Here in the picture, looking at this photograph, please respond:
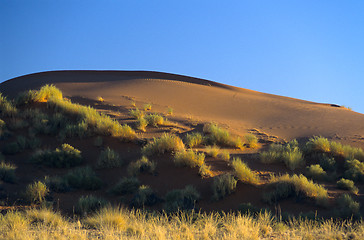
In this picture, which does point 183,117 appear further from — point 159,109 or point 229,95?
point 229,95

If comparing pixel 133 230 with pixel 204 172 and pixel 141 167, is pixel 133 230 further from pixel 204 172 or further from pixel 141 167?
pixel 141 167

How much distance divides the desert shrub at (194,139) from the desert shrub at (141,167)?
8.91 ft

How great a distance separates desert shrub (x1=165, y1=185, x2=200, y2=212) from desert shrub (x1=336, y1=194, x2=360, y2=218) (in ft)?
14.7

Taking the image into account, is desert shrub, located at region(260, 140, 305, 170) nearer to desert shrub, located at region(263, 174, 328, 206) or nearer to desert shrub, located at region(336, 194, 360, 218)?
desert shrub, located at region(263, 174, 328, 206)

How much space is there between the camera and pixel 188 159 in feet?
46.8

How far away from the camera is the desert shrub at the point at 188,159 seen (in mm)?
14177

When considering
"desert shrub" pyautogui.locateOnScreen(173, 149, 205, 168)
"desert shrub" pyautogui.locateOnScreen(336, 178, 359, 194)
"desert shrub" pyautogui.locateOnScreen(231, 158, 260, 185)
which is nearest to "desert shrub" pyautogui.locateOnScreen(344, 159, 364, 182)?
"desert shrub" pyautogui.locateOnScreen(336, 178, 359, 194)

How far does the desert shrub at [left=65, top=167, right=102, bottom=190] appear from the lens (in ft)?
43.5

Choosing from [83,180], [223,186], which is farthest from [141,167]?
[223,186]

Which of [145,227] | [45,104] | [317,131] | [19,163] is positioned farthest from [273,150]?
[45,104]

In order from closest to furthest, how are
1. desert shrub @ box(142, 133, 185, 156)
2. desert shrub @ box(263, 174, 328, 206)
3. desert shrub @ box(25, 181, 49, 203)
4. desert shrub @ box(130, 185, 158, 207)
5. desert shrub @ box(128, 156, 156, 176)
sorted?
desert shrub @ box(25, 181, 49, 203)
desert shrub @ box(130, 185, 158, 207)
desert shrub @ box(263, 174, 328, 206)
desert shrub @ box(128, 156, 156, 176)
desert shrub @ box(142, 133, 185, 156)

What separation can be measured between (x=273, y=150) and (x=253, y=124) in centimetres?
642

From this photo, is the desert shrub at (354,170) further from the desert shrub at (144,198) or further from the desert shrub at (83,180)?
the desert shrub at (83,180)

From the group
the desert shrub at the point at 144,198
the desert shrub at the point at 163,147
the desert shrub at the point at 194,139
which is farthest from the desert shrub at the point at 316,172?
the desert shrub at the point at 144,198
